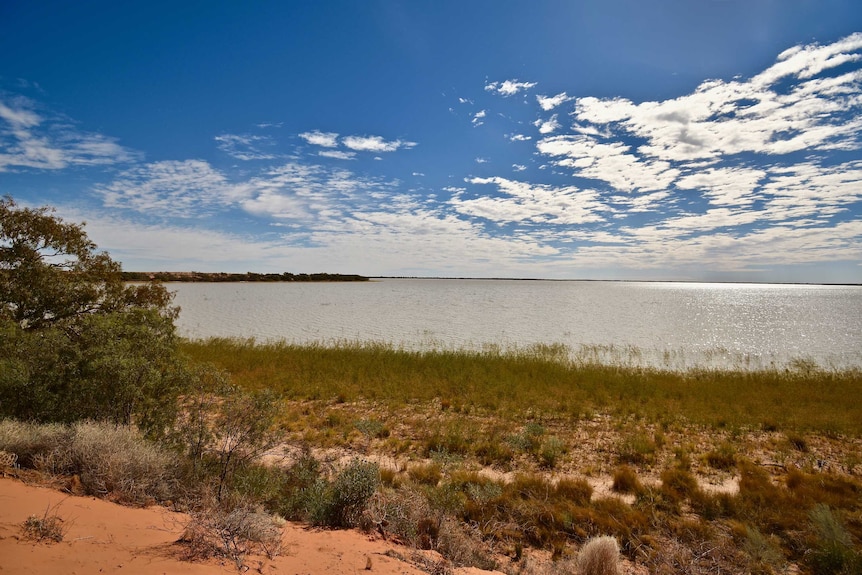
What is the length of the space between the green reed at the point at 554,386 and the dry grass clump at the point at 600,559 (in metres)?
7.16

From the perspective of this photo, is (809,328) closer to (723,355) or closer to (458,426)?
(723,355)

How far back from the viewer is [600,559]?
507 cm

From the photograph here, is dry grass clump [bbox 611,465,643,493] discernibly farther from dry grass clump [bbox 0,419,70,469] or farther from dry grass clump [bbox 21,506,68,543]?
dry grass clump [bbox 0,419,70,469]

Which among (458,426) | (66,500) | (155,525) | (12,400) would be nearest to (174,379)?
(12,400)

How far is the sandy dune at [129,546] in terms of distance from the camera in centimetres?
365

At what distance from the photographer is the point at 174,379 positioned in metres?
8.16

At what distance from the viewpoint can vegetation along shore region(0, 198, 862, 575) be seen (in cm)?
554

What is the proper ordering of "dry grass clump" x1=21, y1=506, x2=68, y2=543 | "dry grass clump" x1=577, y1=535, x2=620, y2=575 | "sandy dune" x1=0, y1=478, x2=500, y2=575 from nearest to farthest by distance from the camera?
"sandy dune" x1=0, y1=478, x2=500, y2=575
"dry grass clump" x1=21, y1=506, x2=68, y2=543
"dry grass clump" x1=577, y1=535, x2=620, y2=575

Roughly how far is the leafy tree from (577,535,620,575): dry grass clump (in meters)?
7.42

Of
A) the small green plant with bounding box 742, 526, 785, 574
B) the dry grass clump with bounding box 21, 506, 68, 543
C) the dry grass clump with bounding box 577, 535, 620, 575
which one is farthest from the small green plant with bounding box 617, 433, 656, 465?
the dry grass clump with bounding box 21, 506, 68, 543

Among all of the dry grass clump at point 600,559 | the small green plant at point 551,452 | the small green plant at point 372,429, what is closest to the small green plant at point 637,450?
the small green plant at point 551,452

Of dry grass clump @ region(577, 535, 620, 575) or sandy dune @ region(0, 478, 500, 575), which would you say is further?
dry grass clump @ region(577, 535, 620, 575)

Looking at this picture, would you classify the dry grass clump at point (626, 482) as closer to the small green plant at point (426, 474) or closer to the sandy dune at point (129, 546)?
the small green plant at point (426, 474)

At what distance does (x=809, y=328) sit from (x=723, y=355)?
83.5 ft
